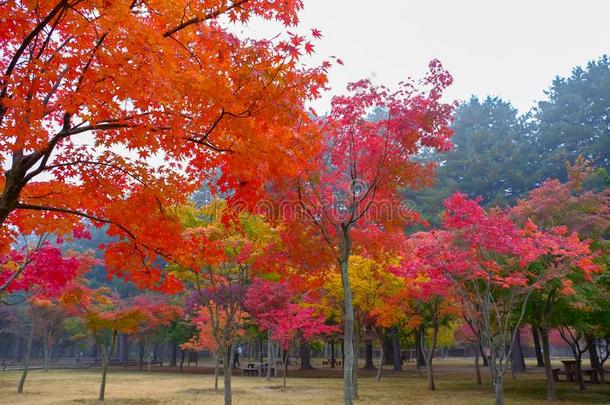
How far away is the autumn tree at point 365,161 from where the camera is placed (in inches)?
363

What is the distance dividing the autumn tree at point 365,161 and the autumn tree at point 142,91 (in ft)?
10.9

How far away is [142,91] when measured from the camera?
478 centimetres

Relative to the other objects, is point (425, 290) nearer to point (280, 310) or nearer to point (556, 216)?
point (556, 216)

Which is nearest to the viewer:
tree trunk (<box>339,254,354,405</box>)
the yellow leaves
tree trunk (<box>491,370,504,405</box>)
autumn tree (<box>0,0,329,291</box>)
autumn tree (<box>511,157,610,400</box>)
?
autumn tree (<box>0,0,329,291</box>)

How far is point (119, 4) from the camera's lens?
4340mm

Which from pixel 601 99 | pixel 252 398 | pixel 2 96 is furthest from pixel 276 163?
pixel 601 99

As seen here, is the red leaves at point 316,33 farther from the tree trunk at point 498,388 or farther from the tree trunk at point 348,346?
the tree trunk at point 498,388

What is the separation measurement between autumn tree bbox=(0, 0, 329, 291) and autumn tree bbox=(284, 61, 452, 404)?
333 cm

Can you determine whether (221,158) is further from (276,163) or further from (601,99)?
(601,99)

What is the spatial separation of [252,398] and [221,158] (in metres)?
13.2

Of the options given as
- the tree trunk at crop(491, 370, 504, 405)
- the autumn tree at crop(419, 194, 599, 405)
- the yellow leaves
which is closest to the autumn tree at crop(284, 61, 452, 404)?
the autumn tree at crop(419, 194, 599, 405)

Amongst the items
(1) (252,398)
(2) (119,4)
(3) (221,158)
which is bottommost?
(1) (252,398)

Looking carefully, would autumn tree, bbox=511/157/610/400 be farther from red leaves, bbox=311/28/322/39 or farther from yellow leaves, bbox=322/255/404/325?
red leaves, bbox=311/28/322/39

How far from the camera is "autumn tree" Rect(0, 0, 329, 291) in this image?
15.3 feet
